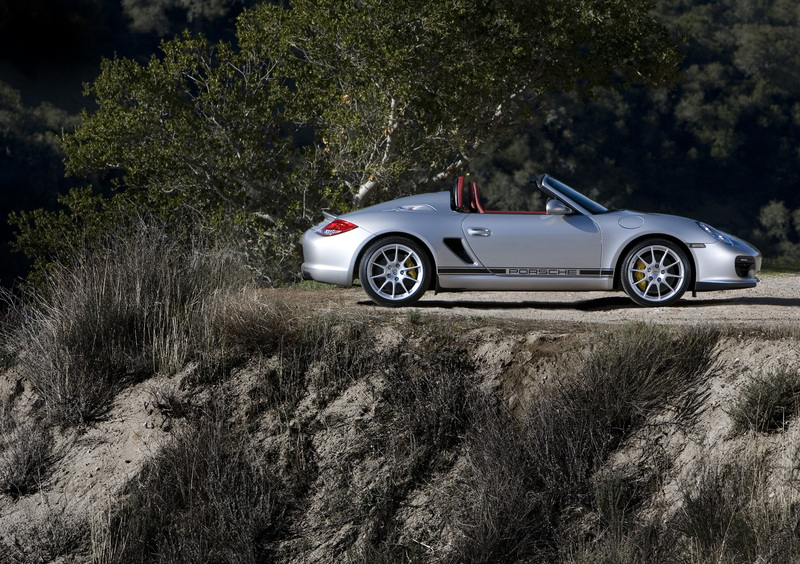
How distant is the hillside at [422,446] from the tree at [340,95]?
28.8ft

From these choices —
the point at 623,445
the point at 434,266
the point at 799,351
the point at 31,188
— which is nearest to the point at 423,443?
the point at 623,445

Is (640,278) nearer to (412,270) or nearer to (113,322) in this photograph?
(412,270)

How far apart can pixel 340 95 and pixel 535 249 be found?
906cm

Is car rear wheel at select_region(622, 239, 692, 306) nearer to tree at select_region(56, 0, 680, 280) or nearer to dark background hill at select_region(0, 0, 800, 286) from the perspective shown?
tree at select_region(56, 0, 680, 280)

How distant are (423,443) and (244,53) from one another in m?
12.1

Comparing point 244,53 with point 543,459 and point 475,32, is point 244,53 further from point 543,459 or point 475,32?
point 543,459

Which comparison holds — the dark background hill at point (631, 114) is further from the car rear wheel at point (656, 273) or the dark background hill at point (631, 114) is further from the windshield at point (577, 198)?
the car rear wheel at point (656, 273)

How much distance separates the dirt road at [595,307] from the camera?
1002cm

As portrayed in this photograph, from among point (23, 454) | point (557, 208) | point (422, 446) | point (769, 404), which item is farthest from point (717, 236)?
point (23, 454)

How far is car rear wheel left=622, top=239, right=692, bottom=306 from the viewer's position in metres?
10.8

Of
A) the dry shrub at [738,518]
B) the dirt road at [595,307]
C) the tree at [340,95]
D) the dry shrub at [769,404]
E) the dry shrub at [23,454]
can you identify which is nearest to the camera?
the dry shrub at [738,518]

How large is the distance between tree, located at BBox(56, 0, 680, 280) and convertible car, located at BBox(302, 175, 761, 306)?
23.2 feet

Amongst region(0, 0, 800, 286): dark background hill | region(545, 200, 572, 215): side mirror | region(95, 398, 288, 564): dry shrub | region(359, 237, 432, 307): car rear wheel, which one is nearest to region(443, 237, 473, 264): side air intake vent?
region(359, 237, 432, 307): car rear wheel

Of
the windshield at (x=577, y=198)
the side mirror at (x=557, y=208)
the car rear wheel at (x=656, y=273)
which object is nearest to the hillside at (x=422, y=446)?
the car rear wheel at (x=656, y=273)
